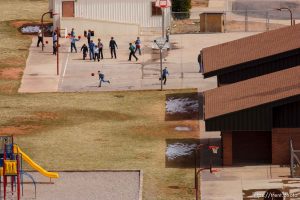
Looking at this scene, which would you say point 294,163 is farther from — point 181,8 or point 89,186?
point 181,8

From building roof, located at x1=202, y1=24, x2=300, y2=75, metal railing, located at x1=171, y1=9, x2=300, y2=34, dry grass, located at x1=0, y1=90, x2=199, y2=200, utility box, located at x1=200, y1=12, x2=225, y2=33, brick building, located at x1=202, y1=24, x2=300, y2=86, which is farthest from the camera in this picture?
metal railing, located at x1=171, y1=9, x2=300, y2=34

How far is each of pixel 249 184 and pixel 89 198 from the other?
8.84m

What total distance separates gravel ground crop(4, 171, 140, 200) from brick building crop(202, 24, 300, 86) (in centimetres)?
1439

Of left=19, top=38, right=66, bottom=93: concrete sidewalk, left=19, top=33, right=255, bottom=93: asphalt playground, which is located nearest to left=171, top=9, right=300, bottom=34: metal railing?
left=19, top=33, right=255, bottom=93: asphalt playground

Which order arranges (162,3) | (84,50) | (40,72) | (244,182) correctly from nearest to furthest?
(244,182), (40,72), (84,50), (162,3)

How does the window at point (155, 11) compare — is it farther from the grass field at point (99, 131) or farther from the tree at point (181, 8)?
the grass field at point (99, 131)

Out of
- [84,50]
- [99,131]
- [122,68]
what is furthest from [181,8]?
Answer: [99,131]

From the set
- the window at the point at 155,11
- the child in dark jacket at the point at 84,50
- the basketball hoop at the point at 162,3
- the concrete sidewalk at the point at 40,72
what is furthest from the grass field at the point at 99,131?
the window at the point at 155,11

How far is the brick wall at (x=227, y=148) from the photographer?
249ft

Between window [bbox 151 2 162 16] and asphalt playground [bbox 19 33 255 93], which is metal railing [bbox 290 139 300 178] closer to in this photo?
asphalt playground [bbox 19 33 255 93]

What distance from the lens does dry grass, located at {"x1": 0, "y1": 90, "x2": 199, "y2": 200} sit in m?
75.6

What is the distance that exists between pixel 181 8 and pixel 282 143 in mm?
50819

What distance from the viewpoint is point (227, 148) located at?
76.1 m

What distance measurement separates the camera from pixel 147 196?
70.5 metres
